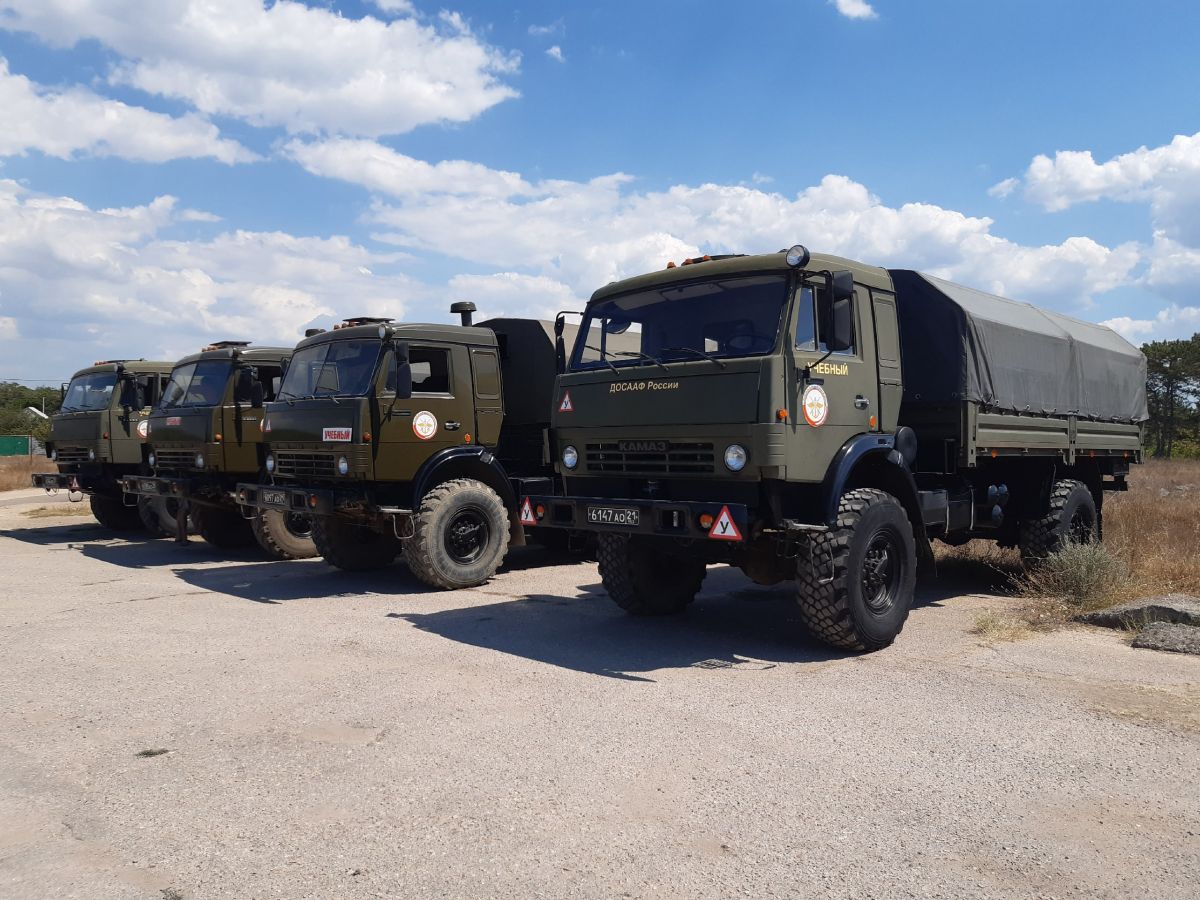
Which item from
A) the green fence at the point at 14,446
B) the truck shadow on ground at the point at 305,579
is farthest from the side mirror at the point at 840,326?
the green fence at the point at 14,446

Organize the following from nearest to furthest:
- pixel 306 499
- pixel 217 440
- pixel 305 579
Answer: pixel 306 499 < pixel 305 579 < pixel 217 440

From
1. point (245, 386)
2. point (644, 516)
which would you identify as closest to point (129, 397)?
point (245, 386)

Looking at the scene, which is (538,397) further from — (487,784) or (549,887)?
A: (549,887)

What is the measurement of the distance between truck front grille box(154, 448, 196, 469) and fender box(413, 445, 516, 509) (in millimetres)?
4444

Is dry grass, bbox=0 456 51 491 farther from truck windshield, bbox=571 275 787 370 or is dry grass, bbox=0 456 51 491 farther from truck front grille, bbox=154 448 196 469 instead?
truck windshield, bbox=571 275 787 370

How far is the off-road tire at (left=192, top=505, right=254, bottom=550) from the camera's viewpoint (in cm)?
1296

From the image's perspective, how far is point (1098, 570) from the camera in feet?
26.9

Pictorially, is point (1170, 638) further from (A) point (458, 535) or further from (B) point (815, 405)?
(A) point (458, 535)

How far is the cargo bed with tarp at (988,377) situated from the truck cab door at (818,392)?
4.65 ft

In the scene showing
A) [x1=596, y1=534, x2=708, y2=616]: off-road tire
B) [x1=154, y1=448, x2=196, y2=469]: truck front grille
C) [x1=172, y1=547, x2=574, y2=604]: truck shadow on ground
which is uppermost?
[x1=154, y1=448, x2=196, y2=469]: truck front grille

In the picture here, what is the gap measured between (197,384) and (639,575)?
777 centimetres

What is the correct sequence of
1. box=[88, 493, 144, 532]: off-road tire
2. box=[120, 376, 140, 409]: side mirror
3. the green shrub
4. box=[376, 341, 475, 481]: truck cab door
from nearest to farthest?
1. the green shrub
2. box=[376, 341, 475, 481]: truck cab door
3. box=[120, 376, 140, 409]: side mirror
4. box=[88, 493, 144, 532]: off-road tire

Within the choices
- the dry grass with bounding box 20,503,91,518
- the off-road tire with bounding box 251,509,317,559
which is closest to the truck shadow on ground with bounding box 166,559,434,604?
the off-road tire with bounding box 251,509,317,559

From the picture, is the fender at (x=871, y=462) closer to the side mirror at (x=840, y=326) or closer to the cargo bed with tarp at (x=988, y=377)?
the side mirror at (x=840, y=326)
